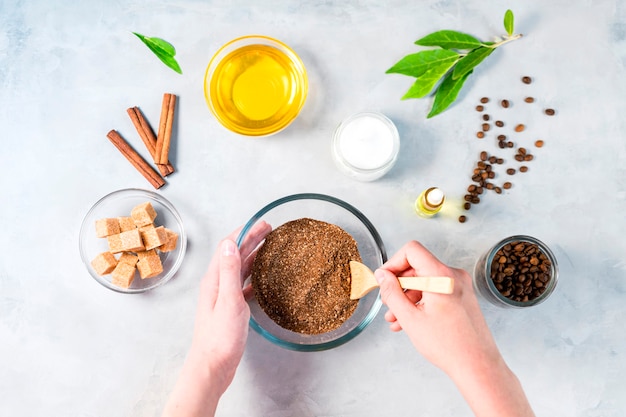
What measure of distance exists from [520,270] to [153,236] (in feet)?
3.68

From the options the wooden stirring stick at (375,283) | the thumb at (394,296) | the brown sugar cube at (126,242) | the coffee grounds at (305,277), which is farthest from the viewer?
the brown sugar cube at (126,242)

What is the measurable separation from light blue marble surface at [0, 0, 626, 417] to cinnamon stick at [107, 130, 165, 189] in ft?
0.10

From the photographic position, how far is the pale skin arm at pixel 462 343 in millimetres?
1220

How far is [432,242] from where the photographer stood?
1.67 m

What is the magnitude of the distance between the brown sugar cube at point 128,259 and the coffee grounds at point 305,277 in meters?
0.41

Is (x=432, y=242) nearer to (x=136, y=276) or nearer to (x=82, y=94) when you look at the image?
(x=136, y=276)

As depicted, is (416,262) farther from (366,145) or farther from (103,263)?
(103,263)

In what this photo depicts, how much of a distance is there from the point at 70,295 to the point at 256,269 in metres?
0.66

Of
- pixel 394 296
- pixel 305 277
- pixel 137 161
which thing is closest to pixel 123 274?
pixel 137 161

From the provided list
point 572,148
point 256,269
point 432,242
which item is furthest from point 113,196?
point 572,148

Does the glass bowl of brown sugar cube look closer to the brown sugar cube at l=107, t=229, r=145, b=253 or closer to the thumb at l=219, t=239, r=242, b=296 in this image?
the brown sugar cube at l=107, t=229, r=145, b=253

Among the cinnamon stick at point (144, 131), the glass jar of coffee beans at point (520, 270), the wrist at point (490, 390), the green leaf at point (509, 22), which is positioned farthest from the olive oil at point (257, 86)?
the wrist at point (490, 390)

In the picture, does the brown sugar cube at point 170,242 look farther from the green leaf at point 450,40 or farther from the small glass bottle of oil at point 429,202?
the green leaf at point 450,40

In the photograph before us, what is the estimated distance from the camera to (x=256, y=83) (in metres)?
1.69
